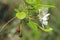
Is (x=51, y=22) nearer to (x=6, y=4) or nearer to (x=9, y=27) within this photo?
(x=9, y=27)

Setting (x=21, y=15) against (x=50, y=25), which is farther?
(x=50, y=25)

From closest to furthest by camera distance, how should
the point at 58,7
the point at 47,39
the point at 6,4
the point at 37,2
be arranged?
the point at 37,2
the point at 47,39
the point at 58,7
the point at 6,4

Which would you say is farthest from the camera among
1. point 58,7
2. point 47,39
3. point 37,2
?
point 58,7

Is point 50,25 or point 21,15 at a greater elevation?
point 21,15

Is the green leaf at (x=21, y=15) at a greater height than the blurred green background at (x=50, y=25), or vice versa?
the green leaf at (x=21, y=15)

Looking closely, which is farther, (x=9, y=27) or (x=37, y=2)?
(x=9, y=27)

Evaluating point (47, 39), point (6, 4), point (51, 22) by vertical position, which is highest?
point (6, 4)

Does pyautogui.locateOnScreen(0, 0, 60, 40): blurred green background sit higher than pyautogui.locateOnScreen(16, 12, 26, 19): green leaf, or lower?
lower

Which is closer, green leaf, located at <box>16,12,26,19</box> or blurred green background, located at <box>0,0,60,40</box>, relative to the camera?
green leaf, located at <box>16,12,26,19</box>

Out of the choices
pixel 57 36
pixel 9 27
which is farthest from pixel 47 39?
pixel 9 27

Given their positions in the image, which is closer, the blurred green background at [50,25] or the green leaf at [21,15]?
the green leaf at [21,15]

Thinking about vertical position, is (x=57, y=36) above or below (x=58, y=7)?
below
